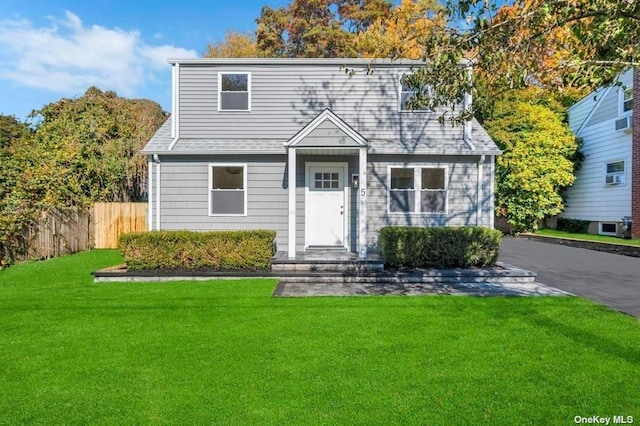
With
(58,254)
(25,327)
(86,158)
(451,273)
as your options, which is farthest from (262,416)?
(86,158)

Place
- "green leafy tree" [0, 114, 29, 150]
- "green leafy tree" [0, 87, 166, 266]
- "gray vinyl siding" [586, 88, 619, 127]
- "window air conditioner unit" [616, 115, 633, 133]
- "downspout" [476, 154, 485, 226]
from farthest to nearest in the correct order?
"green leafy tree" [0, 114, 29, 150] < "gray vinyl siding" [586, 88, 619, 127] < "window air conditioner unit" [616, 115, 633, 133] < "green leafy tree" [0, 87, 166, 266] < "downspout" [476, 154, 485, 226]

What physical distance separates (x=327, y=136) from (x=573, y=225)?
15.5 meters

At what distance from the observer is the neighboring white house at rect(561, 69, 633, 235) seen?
15195 millimetres

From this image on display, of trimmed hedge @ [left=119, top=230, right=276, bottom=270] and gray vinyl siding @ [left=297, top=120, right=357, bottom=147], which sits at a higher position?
gray vinyl siding @ [left=297, top=120, right=357, bottom=147]

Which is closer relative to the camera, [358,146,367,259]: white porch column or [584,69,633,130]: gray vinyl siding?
[358,146,367,259]: white porch column

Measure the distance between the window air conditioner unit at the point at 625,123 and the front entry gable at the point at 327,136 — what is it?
41.7 feet

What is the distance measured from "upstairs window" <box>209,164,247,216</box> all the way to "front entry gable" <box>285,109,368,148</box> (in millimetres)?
1988

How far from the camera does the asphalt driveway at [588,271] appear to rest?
6.38m

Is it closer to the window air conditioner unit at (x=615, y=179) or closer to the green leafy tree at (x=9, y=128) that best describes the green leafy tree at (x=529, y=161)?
the window air conditioner unit at (x=615, y=179)

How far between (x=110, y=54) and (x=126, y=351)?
18197 mm

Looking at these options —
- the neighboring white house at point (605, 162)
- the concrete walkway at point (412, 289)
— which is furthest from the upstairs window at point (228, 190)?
the neighboring white house at point (605, 162)

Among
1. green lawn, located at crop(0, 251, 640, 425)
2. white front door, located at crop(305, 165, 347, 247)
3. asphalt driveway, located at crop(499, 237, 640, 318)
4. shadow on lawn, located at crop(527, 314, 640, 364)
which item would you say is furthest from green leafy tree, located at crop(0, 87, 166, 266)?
asphalt driveway, located at crop(499, 237, 640, 318)

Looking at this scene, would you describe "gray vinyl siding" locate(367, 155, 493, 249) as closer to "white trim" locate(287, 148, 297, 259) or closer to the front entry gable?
the front entry gable

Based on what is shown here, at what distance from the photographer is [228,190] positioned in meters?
10.0
